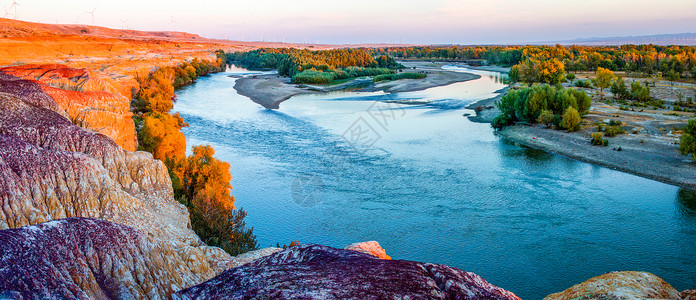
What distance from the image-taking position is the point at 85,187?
35.2 feet

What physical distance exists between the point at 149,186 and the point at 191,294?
9.90m

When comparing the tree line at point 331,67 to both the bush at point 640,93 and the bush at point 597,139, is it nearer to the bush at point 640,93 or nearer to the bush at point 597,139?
the bush at point 640,93

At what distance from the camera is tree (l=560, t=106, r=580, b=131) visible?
42.5 m

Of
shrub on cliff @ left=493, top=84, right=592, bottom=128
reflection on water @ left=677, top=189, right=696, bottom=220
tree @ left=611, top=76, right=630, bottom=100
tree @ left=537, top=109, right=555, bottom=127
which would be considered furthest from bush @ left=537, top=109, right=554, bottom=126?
tree @ left=611, top=76, right=630, bottom=100

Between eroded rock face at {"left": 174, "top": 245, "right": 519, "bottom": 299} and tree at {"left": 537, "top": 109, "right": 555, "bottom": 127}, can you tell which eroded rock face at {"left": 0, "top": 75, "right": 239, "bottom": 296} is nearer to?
eroded rock face at {"left": 174, "top": 245, "right": 519, "bottom": 299}

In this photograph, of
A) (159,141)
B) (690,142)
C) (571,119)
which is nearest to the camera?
(159,141)

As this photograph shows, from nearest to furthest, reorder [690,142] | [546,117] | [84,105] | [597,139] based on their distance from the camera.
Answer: [84,105] → [690,142] → [597,139] → [546,117]

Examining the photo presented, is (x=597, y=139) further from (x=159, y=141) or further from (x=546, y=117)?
(x=159, y=141)

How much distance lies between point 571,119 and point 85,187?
42.7m

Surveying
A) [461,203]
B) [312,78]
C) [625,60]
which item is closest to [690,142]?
[461,203]

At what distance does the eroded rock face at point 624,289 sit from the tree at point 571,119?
34.6 metres

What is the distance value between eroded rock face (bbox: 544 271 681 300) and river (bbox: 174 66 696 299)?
6.31 meters

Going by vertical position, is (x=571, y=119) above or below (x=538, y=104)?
below

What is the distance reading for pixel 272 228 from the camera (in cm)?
2230
